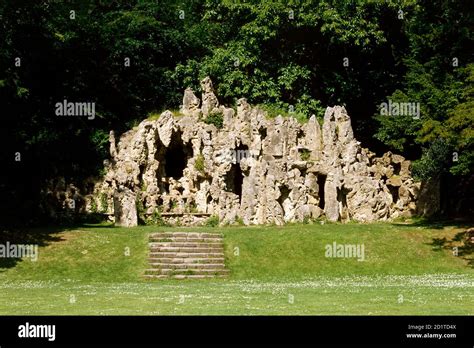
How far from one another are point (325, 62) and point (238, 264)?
3264 centimetres

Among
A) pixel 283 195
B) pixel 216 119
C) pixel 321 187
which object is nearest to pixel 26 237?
pixel 283 195

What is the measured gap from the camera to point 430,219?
56.9 m

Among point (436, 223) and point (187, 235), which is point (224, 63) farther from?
point (187, 235)

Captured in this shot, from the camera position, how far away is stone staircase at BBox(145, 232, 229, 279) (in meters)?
42.1

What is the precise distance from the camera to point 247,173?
5609 cm

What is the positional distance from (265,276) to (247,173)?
15.4 metres

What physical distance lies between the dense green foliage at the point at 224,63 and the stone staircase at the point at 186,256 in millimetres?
11810

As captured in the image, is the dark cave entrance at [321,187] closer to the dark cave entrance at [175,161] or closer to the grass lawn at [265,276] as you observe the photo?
the grass lawn at [265,276]

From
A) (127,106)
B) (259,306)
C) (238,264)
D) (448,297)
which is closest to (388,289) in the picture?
(448,297)

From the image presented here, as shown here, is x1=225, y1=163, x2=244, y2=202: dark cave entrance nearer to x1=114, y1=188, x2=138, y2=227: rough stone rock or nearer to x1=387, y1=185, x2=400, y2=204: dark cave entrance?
x1=114, y1=188, x2=138, y2=227: rough stone rock

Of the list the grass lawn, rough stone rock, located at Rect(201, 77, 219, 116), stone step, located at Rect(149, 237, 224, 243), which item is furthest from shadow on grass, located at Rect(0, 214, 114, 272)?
rough stone rock, located at Rect(201, 77, 219, 116)

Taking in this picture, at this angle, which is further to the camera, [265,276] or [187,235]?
[187,235]

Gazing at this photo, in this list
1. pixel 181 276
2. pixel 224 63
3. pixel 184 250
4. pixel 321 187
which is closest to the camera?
pixel 181 276

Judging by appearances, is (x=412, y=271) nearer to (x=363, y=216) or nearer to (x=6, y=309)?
(x=363, y=216)
